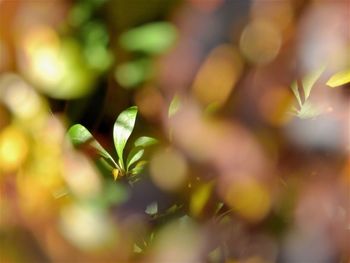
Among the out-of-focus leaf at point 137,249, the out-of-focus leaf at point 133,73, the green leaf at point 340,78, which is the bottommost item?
the out-of-focus leaf at point 137,249

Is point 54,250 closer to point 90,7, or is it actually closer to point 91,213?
point 91,213

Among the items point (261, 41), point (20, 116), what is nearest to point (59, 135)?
point (20, 116)

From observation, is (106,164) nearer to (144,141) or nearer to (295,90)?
(144,141)

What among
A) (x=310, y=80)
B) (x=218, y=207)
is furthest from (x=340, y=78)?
(x=218, y=207)

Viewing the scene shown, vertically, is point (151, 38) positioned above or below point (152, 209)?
above

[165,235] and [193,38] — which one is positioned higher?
[193,38]

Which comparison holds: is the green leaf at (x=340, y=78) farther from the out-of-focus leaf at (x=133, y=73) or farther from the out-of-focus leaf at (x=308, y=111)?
the out-of-focus leaf at (x=133, y=73)

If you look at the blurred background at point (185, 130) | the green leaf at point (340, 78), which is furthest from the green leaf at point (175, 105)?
the green leaf at point (340, 78)
